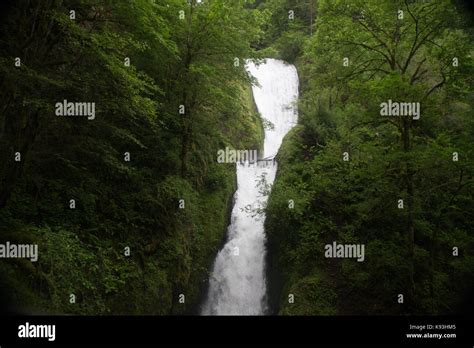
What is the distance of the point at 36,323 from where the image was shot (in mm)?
5930

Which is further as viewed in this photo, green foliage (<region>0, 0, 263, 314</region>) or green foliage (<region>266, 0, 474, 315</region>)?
green foliage (<region>266, 0, 474, 315</region>)

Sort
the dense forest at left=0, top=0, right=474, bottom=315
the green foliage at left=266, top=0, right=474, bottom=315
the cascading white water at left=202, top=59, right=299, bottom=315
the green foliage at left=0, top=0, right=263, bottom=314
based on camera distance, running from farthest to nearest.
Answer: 1. the cascading white water at left=202, top=59, right=299, bottom=315
2. the green foliage at left=266, top=0, right=474, bottom=315
3. the dense forest at left=0, top=0, right=474, bottom=315
4. the green foliage at left=0, top=0, right=263, bottom=314

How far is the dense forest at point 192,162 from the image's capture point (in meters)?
8.21

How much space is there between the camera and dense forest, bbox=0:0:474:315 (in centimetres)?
821

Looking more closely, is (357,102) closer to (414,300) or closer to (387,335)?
(414,300)

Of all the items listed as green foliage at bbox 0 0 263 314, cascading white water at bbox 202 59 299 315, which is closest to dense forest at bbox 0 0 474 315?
green foliage at bbox 0 0 263 314

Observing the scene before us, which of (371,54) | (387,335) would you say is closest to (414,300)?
(387,335)

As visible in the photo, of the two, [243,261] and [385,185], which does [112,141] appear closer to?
[243,261]

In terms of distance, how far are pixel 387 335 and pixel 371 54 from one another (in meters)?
8.94

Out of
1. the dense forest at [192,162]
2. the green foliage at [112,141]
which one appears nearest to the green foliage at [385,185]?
the dense forest at [192,162]

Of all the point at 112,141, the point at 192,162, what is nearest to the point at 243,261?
the point at 192,162

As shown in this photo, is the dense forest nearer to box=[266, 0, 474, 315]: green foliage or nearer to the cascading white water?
box=[266, 0, 474, 315]: green foliage

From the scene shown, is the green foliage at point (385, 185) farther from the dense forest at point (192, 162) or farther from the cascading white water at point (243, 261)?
the cascading white water at point (243, 261)

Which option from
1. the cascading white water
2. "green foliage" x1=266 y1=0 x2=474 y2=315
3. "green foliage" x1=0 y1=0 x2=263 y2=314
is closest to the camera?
"green foliage" x1=0 y1=0 x2=263 y2=314
